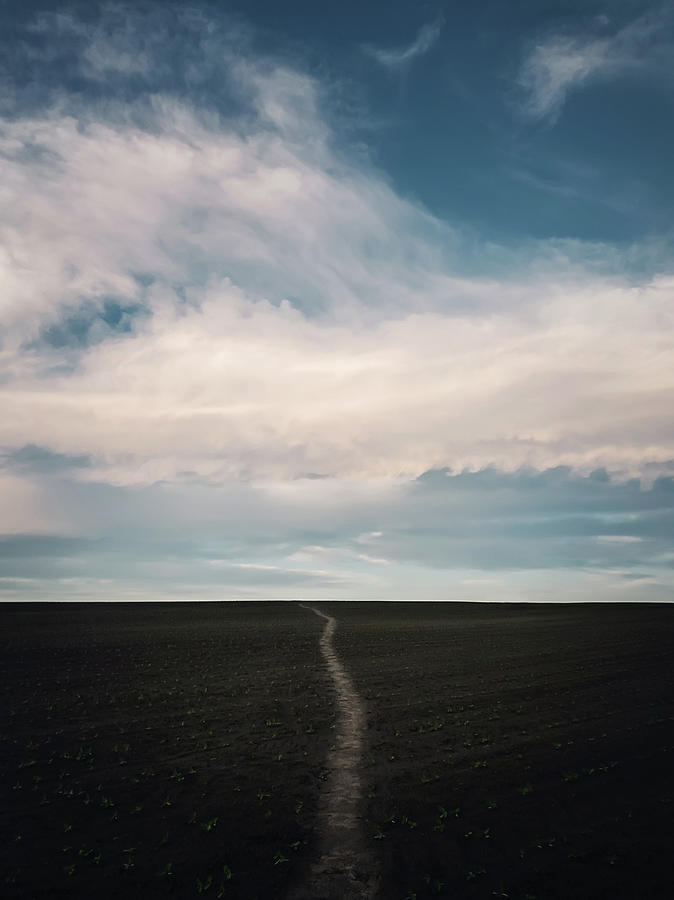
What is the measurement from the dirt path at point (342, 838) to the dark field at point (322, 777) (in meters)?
0.38

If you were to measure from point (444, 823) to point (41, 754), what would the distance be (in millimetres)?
15252

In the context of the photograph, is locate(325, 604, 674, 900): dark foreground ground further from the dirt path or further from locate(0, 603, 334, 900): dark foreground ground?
locate(0, 603, 334, 900): dark foreground ground

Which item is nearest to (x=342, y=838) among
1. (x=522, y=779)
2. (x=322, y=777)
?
(x=322, y=777)

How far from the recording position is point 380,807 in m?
16.1

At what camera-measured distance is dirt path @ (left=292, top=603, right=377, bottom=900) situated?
11961 millimetres

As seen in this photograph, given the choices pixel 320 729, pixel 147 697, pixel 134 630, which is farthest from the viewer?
pixel 134 630

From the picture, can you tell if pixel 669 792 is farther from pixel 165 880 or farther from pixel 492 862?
pixel 165 880

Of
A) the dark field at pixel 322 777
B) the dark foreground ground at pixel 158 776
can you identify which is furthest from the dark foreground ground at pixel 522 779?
the dark foreground ground at pixel 158 776

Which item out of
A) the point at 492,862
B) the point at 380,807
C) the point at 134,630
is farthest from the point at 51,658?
the point at 492,862

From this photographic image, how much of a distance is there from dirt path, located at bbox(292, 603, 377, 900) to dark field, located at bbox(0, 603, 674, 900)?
1.24ft

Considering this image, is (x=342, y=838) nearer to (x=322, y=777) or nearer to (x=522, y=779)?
(x=322, y=777)

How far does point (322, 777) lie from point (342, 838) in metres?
4.48

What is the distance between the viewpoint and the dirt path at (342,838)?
11961 mm

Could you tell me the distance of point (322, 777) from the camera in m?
18.5
